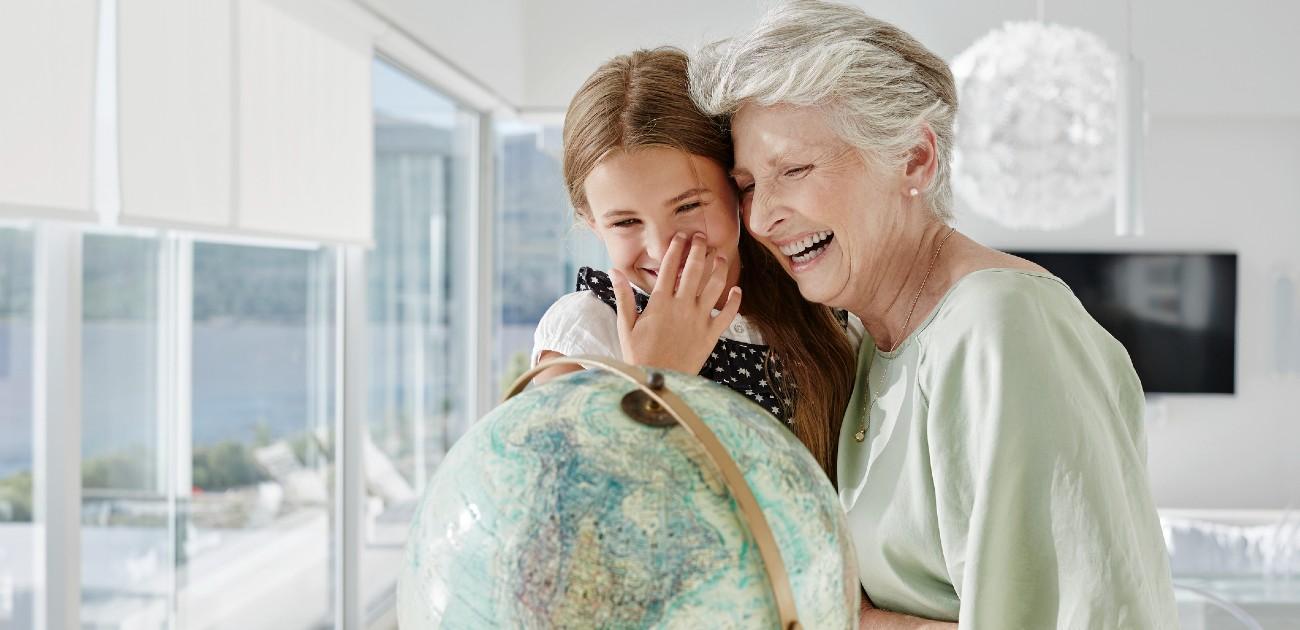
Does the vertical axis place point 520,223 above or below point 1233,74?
below

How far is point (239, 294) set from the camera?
3.28 m

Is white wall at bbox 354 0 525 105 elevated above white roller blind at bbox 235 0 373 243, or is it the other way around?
white wall at bbox 354 0 525 105

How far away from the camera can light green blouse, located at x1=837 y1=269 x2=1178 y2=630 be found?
0.87 meters

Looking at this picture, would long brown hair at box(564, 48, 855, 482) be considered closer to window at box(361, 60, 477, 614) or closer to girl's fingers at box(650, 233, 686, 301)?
girl's fingers at box(650, 233, 686, 301)

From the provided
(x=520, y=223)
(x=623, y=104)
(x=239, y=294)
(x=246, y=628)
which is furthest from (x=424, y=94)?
(x=623, y=104)

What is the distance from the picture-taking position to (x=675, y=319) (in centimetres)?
100

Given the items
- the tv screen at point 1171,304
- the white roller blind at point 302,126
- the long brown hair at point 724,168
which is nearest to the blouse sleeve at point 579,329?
the long brown hair at point 724,168

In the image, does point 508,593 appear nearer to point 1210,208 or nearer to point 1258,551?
point 1258,551

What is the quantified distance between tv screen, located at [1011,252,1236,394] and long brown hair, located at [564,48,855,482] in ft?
17.6

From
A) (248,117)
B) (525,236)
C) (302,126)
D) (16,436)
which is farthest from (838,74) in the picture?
(525,236)

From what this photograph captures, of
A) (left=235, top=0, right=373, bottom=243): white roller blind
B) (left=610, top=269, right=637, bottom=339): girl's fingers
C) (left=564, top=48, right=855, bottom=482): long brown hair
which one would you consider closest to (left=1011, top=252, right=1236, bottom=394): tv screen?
(left=235, top=0, right=373, bottom=243): white roller blind

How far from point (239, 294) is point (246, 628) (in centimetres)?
97

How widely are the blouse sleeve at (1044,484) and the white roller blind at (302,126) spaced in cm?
249

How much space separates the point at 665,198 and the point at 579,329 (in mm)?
172
